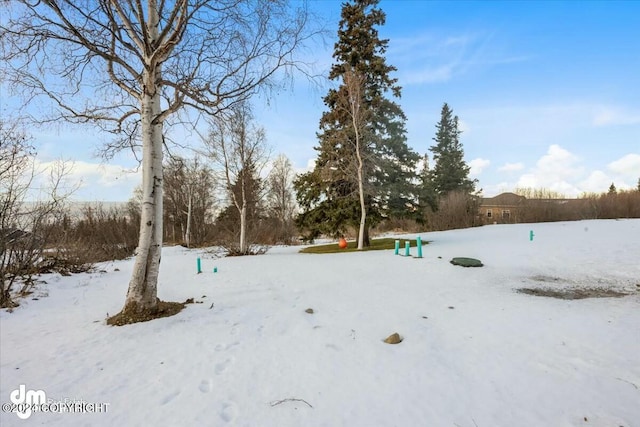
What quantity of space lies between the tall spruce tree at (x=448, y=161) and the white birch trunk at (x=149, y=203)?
30338 mm

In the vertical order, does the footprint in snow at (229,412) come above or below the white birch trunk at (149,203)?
below

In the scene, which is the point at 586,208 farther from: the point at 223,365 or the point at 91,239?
the point at 91,239

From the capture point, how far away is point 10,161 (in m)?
6.88

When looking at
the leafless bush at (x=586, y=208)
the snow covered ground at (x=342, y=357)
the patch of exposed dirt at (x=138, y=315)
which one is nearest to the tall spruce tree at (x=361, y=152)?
the snow covered ground at (x=342, y=357)

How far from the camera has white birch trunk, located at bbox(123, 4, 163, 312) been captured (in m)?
4.98

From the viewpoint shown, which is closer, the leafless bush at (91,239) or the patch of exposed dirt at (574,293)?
the patch of exposed dirt at (574,293)

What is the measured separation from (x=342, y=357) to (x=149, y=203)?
12.7 ft

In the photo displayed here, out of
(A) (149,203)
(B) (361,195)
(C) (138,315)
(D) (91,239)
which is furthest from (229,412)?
(D) (91,239)

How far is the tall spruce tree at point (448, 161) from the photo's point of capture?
107 ft

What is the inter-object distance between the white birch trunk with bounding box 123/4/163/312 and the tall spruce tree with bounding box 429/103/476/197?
99.5 feet

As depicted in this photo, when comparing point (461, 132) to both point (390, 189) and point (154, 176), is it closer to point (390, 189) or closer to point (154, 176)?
point (390, 189)

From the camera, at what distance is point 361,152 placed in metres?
14.4

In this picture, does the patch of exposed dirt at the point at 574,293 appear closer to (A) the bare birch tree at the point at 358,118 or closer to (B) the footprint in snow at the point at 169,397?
(B) the footprint in snow at the point at 169,397

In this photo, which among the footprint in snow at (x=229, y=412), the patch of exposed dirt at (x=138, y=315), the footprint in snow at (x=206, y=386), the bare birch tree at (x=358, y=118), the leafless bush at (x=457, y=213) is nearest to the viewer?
the footprint in snow at (x=229, y=412)
